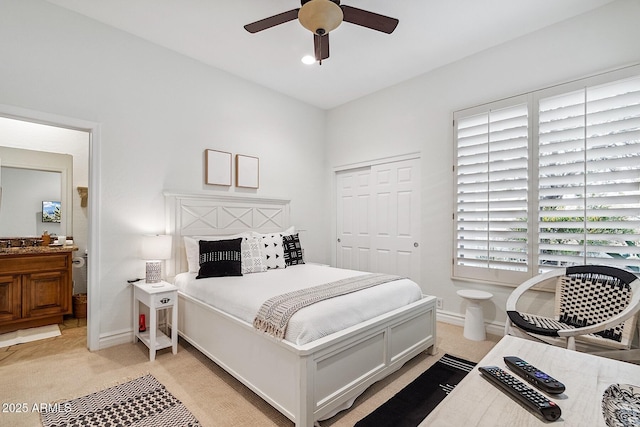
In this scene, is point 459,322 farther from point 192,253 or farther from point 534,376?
point 192,253

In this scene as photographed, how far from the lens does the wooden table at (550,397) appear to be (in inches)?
32.7

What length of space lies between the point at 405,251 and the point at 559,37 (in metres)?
2.74

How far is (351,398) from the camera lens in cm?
199

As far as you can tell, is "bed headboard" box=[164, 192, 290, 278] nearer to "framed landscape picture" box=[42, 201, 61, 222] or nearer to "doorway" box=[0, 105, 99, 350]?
"doorway" box=[0, 105, 99, 350]

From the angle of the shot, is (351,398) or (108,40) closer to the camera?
(351,398)

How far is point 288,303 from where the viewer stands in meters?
2.02

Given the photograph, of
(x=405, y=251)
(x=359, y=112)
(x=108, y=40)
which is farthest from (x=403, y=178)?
(x=108, y=40)

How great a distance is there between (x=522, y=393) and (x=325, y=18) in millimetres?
2304

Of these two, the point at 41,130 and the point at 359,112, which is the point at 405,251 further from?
the point at 41,130

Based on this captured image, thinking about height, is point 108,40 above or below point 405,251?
above

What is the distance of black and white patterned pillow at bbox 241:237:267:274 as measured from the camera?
10.4 feet

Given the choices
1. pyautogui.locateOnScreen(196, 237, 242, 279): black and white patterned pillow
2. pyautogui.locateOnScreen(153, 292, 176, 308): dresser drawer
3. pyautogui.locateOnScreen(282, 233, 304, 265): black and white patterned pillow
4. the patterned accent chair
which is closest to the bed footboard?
pyautogui.locateOnScreen(153, 292, 176, 308): dresser drawer

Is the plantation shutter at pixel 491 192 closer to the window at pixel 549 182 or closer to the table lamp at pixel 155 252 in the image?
the window at pixel 549 182

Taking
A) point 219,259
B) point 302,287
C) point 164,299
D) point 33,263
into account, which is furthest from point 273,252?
point 33,263
